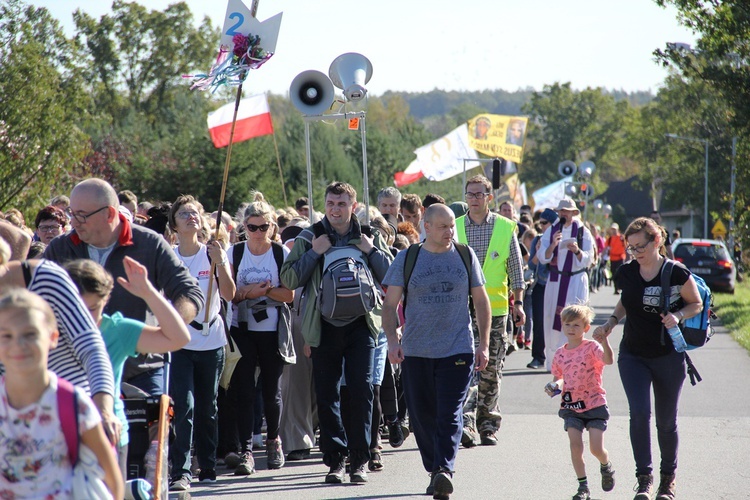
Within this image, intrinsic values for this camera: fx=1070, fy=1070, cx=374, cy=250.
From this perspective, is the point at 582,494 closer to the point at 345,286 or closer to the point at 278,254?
the point at 345,286

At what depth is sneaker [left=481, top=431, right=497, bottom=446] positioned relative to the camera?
9.06m

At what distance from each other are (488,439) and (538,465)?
38.0 inches

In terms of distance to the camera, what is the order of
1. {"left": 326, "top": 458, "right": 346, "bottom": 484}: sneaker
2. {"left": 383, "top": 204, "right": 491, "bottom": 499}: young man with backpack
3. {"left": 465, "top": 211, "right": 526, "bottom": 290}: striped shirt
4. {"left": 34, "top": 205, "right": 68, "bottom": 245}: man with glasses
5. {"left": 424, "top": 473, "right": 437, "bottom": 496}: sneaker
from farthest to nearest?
{"left": 465, "top": 211, "right": 526, "bottom": 290}: striped shirt
{"left": 34, "top": 205, "right": 68, "bottom": 245}: man with glasses
{"left": 326, "top": 458, "right": 346, "bottom": 484}: sneaker
{"left": 383, "top": 204, "right": 491, "bottom": 499}: young man with backpack
{"left": 424, "top": 473, "right": 437, "bottom": 496}: sneaker

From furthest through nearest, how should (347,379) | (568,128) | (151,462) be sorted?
(568,128) < (347,379) < (151,462)

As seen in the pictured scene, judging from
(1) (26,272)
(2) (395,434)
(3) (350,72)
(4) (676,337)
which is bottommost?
(2) (395,434)

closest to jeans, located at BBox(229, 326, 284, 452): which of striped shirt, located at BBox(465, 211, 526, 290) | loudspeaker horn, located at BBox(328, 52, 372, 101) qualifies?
striped shirt, located at BBox(465, 211, 526, 290)

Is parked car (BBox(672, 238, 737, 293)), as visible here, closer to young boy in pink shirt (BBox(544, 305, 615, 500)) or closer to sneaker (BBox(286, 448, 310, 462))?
sneaker (BBox(286, 448, 310, 462))

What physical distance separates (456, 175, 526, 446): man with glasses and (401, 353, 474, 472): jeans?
5.81 ft

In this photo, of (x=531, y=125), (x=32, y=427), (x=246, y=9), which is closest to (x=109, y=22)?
(x=531, y=125)

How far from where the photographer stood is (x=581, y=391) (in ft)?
23.3

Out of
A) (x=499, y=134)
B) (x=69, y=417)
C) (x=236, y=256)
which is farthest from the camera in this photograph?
(x=499, y=134)

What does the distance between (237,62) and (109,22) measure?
60.6 m

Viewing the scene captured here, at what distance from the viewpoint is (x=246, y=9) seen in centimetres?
817

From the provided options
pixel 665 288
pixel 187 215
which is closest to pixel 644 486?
pixel 665 288
